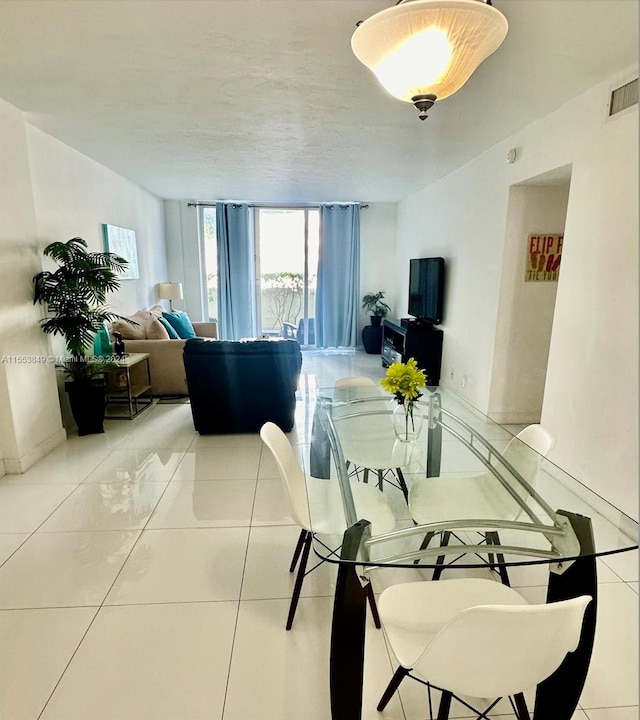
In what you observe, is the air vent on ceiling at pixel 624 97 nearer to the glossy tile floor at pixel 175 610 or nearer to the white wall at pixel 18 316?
the glossy tile floor at pixel 175 610

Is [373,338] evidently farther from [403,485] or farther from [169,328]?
[403,485]

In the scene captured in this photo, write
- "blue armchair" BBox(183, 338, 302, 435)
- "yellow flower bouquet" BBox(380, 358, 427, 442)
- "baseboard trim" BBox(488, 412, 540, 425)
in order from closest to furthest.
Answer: "yellow flower bouquet" BBox(380, 358, 427, 442), "blue armchair" BBox(183, 338, 302, 435), "baseboard trim" BBox(488, 412, 540, 425)

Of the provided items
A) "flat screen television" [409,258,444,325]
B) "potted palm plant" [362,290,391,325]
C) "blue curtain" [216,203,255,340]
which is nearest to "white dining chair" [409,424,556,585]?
"flat screen television" [409,258,444,325]

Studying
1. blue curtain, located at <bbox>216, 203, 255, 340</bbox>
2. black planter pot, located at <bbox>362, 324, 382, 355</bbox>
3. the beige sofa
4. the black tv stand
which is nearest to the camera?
the beige sofa

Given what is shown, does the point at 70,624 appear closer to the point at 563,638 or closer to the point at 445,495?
the point at 445,495

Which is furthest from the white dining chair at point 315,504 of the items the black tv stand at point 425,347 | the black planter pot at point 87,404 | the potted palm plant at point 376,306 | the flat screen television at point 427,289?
the potted palm plant at point 376,306

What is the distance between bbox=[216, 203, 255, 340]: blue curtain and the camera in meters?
6.72

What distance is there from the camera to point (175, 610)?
1.79 m

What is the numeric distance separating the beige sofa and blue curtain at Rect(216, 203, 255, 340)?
7.07ft

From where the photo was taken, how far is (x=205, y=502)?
261 cm

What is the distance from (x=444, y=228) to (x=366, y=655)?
4.53 metres

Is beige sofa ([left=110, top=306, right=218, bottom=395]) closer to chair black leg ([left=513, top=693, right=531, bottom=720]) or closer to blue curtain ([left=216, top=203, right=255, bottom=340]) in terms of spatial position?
blue curtain ([left=216, top=203, right=255, bottom=340])

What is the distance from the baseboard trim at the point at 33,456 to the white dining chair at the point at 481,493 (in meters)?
2.73

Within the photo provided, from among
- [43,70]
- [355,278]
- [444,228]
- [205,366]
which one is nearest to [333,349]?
[355,278]
